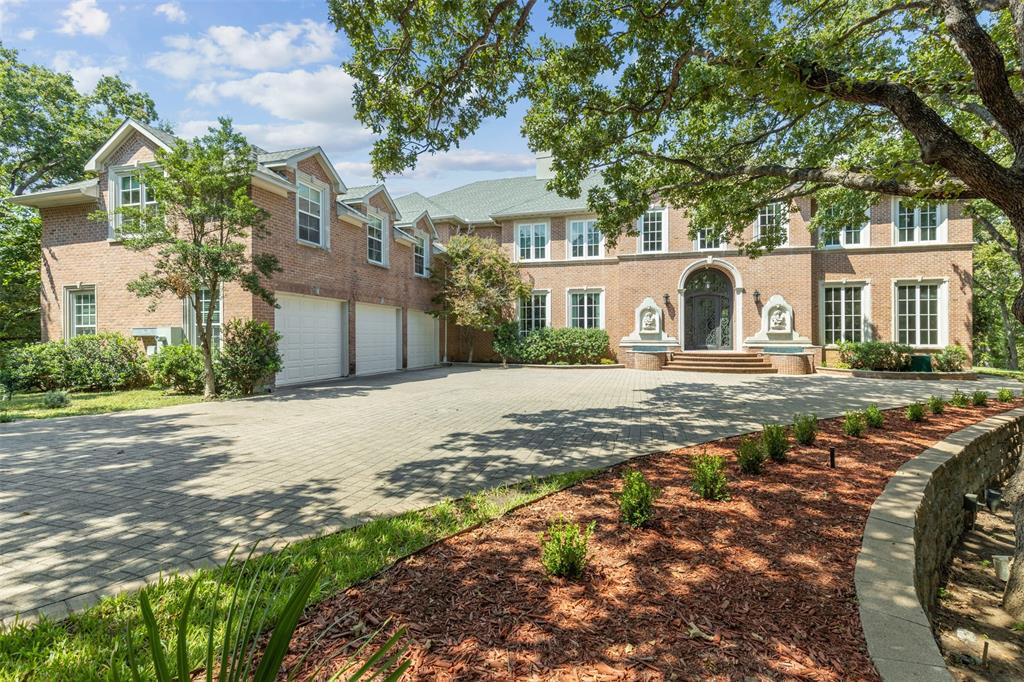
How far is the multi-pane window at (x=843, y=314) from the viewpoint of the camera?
720 inches

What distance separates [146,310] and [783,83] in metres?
15.1

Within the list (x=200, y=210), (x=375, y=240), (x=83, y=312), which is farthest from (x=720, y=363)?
(x=83, y=312)

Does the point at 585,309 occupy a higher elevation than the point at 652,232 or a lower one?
lower

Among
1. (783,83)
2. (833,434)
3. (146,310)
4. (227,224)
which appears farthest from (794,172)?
(146,310)

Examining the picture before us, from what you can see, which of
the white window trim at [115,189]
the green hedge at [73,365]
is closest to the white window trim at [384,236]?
the white window trim at [115,189]

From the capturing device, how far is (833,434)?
21.7 ft

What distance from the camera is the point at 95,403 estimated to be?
10.1 m

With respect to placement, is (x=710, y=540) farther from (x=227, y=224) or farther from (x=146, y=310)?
(x=146, y=310)

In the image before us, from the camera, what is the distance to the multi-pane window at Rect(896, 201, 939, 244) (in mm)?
17562

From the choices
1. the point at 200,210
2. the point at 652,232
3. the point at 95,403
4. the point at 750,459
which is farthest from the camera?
the point at 652,232

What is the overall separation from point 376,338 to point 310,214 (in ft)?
16.4

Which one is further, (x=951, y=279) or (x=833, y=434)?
(x=951, y=279)

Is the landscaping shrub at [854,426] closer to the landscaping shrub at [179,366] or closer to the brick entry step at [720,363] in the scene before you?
the brick entry step at [720,363]

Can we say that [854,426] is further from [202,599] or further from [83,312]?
[83,312]
